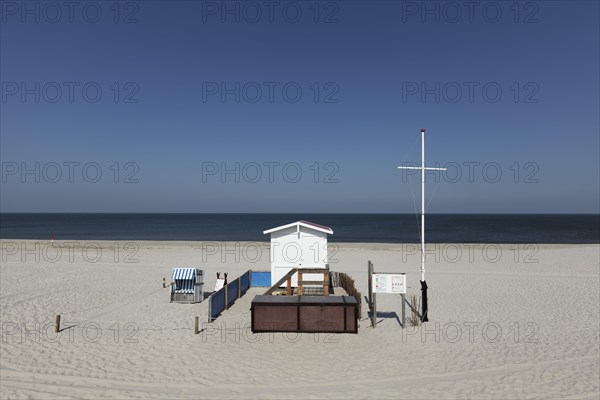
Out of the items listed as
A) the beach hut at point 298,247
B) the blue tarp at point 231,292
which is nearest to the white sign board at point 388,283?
the beach hut at point 298,247

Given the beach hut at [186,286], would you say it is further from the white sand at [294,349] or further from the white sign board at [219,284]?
the white sign board at [219,284]

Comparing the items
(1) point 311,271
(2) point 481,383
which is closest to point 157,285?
(1) point 311,271

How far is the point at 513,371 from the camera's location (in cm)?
1088

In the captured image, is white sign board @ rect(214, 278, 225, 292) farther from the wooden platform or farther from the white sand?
the wooden platform

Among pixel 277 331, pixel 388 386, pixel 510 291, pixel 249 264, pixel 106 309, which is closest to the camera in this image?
pixel 388 386

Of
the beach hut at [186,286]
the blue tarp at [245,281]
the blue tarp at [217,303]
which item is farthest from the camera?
the blue tarp at [245,281]

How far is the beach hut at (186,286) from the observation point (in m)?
19.1

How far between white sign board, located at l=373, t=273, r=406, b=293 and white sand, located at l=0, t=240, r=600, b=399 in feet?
4.86

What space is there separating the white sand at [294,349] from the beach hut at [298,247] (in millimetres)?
2685

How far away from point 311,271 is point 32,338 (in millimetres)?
10907

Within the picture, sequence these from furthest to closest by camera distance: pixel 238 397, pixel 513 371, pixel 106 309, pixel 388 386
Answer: pixel 106 309 → pixel 513 371 → pixel 388 386 → pixel 238 397

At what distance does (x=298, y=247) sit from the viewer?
21344mm

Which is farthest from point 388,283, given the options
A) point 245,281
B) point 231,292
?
→ point 245,281

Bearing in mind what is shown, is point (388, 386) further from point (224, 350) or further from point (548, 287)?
point (548, 287)
